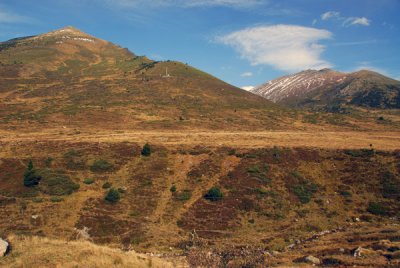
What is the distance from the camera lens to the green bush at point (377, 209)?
40.6m

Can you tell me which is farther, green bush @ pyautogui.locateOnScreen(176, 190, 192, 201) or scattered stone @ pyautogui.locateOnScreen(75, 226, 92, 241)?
green bush @ pyautogui.locateOnScreen(176, 190, 192, 201)

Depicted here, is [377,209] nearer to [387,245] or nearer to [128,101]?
[387,245]

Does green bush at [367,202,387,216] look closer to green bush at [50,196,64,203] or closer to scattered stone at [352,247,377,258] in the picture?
scattered stone at [352,247,377,258]

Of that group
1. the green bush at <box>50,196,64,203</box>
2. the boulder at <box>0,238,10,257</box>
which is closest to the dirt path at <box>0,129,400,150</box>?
the green bush at <box>50,196,64,203</box>

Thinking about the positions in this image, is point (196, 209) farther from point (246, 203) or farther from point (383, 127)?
point (383, 127)

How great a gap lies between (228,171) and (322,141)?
28.4 metres

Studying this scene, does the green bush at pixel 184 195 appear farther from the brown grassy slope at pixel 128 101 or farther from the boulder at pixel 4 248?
the brown grassy slope at pixel 128 101

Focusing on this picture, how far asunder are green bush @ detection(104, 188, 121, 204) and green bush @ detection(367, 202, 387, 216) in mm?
31932

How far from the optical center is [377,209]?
135ft

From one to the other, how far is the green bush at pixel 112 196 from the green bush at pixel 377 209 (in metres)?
31.9

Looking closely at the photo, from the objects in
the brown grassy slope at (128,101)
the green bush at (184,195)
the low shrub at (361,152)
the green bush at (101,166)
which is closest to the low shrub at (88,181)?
the green bush at (101,166)

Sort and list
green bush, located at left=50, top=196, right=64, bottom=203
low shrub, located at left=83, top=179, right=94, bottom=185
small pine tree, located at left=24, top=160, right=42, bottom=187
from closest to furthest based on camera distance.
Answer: green bush, located at left=50, top=196, right=64, bottom=203, small pine tree, located at left=24, top=160, right=42, bottom=187, low shrub, located at left=83, top=179, right=94, bottom=185

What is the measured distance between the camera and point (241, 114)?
111 metres

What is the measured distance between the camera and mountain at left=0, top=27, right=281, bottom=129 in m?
94.4
